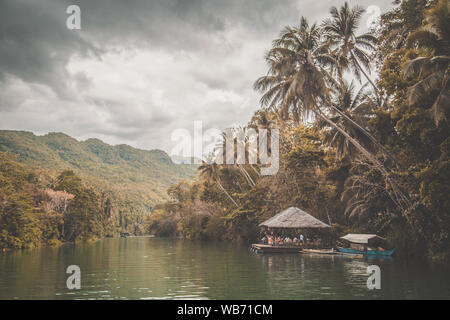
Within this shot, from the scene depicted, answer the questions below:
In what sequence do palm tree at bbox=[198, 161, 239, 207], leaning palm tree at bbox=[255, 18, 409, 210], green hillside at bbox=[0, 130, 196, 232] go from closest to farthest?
leaning palm tree at bbox=[255, 18, 409, 210] → palm tree at bbox=[198, 161, 239, 207] → green hillside at bbox=[0, 130, 196, 232]

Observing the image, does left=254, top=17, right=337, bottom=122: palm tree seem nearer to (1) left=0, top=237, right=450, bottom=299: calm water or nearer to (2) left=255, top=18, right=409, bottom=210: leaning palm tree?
(2) left=255, top=18, right=409, bottom=210: leaning palm tree

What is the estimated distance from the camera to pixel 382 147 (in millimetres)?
18938

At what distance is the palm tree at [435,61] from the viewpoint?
505 inches

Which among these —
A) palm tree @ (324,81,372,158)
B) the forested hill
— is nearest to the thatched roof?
palm tree @ (324,81,372,158)

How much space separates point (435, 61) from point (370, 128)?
291 inches

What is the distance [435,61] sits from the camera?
12938 mm

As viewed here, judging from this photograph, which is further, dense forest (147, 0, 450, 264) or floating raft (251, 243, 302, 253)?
floating raft (251, 243, 302, 253)

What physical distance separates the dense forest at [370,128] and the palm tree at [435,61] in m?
0.03

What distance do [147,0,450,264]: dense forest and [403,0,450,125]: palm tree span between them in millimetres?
34

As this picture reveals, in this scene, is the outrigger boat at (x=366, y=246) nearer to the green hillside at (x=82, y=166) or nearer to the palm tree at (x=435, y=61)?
the palm tree at (x=435, y=61)

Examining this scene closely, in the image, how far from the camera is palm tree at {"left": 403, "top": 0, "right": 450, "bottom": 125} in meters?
12.8

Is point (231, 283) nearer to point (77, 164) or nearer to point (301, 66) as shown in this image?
point (301, 66)

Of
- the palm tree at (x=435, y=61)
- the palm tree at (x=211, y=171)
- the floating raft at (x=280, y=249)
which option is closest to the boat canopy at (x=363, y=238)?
the floating raft at (x=280, y=249)
